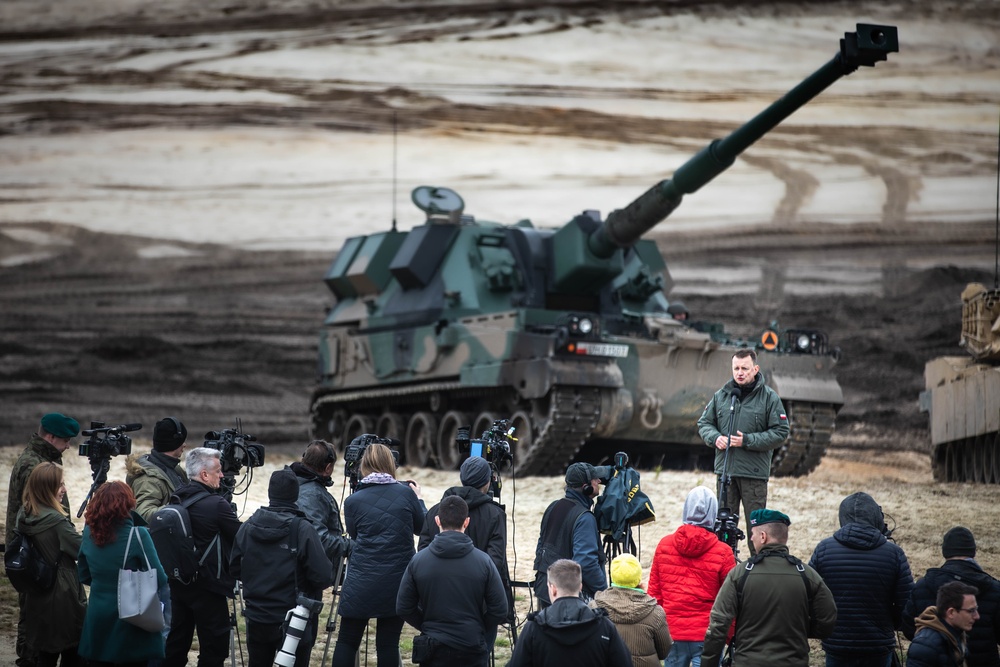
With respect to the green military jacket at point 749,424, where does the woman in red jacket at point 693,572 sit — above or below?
below

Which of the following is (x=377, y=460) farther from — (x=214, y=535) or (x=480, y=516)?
(x=214, y=535)

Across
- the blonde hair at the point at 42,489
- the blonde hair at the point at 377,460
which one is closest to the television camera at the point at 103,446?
the blonde hair at the point at 42,489

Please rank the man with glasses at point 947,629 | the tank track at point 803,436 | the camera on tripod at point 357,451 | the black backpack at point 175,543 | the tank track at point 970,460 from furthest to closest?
the tank track at point 970,460, the tank track at point 803,436, the camera on tripod at point 357,451, the black backpack at point 175,543, the man with glasses at point 947,629

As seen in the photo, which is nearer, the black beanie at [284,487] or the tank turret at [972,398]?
the black beanie at [284,487]

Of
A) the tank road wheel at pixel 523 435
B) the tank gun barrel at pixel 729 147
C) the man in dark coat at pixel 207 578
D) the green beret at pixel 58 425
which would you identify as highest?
the tank gun barrel at pixel 729 147

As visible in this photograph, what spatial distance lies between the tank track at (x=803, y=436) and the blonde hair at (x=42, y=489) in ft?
39.1

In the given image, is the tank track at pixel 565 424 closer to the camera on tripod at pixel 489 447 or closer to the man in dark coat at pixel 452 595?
the camera on tripod at pixel 489 447

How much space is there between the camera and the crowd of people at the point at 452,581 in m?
7.06

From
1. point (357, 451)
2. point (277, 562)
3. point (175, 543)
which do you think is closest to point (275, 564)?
point (277, 562)

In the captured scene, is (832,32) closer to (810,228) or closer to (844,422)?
(810,228)

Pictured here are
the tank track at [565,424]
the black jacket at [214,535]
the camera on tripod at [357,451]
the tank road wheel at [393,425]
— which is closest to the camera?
the black jacket at [214,535]

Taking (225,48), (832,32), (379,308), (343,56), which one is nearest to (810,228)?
(832,32)

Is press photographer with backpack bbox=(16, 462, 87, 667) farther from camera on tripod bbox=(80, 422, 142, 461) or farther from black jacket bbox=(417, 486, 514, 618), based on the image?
black jacket bbox=(417, 486, 514, 618)

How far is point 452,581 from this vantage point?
7.33 meters
